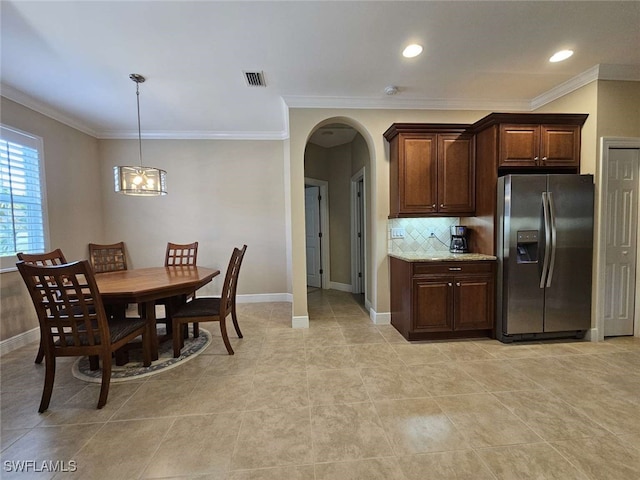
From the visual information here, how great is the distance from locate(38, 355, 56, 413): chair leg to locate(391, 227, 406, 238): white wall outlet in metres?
3.32

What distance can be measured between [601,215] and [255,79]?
3821mm

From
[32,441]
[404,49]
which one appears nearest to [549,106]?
[404,49]

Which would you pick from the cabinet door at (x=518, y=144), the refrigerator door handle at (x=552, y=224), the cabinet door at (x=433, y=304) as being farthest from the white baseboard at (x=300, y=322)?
the cabinet door at (x=518, y=144)

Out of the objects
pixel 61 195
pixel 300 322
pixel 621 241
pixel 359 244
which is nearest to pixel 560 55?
pixel 621 241

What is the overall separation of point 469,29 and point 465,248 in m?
2.19

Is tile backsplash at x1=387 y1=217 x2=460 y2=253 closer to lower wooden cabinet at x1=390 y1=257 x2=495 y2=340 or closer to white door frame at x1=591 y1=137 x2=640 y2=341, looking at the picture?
lower wooden cabinet at x1=390 y1=257 x2=495 y2=340

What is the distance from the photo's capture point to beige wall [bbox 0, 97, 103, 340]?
9.42 feet

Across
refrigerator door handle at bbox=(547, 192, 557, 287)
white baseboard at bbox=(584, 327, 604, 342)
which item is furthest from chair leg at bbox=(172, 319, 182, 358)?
white baseboard at bbox=(584, 327, 604, 342)

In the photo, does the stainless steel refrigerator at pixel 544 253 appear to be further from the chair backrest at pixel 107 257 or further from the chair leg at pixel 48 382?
the chair backrest at pixel 107 257

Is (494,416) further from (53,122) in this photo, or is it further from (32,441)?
(53,122)

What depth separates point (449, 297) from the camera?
2.88m

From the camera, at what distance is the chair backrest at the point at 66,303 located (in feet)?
5.88

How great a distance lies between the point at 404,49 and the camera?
2.36 metres

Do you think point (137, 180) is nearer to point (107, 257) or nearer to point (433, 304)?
point (107, 257)
